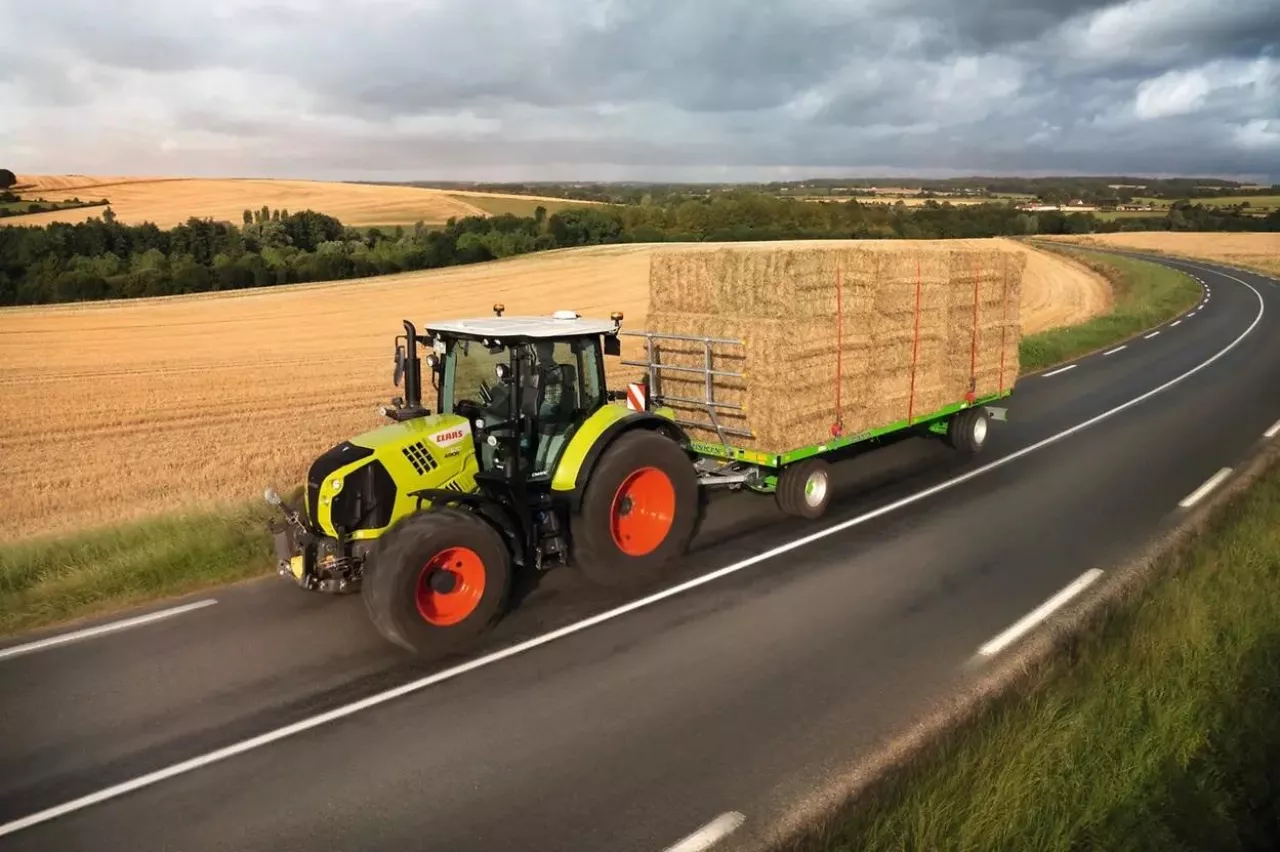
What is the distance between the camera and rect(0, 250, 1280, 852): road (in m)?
4.86

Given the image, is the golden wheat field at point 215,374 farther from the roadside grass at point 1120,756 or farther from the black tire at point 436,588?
the roadside grass at point 1120,756

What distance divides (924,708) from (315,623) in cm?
459

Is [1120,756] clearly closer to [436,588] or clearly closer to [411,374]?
[436,588]

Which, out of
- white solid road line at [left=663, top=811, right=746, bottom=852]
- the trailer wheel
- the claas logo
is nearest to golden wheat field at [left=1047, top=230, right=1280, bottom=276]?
the trailer wheel

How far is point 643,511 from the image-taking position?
329 inches

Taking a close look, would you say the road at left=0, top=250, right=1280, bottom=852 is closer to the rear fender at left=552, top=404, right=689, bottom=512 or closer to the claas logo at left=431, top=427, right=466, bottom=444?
the rear fender at left=552, top=404, right=689, bottom=512

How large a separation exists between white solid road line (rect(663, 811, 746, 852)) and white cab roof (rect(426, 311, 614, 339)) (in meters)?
3.94

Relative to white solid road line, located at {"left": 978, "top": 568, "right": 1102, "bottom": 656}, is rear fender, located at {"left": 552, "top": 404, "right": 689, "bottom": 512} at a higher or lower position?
higher

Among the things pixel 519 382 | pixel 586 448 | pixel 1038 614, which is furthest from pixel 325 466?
pixel 1038 614

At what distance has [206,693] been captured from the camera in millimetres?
6117

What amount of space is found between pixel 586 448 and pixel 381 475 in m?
1.79

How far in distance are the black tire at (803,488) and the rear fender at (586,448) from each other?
7.09ft

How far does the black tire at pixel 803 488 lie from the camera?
9.61 m

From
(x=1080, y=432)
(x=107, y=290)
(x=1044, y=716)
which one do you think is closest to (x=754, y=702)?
(x=1044, y=716)
